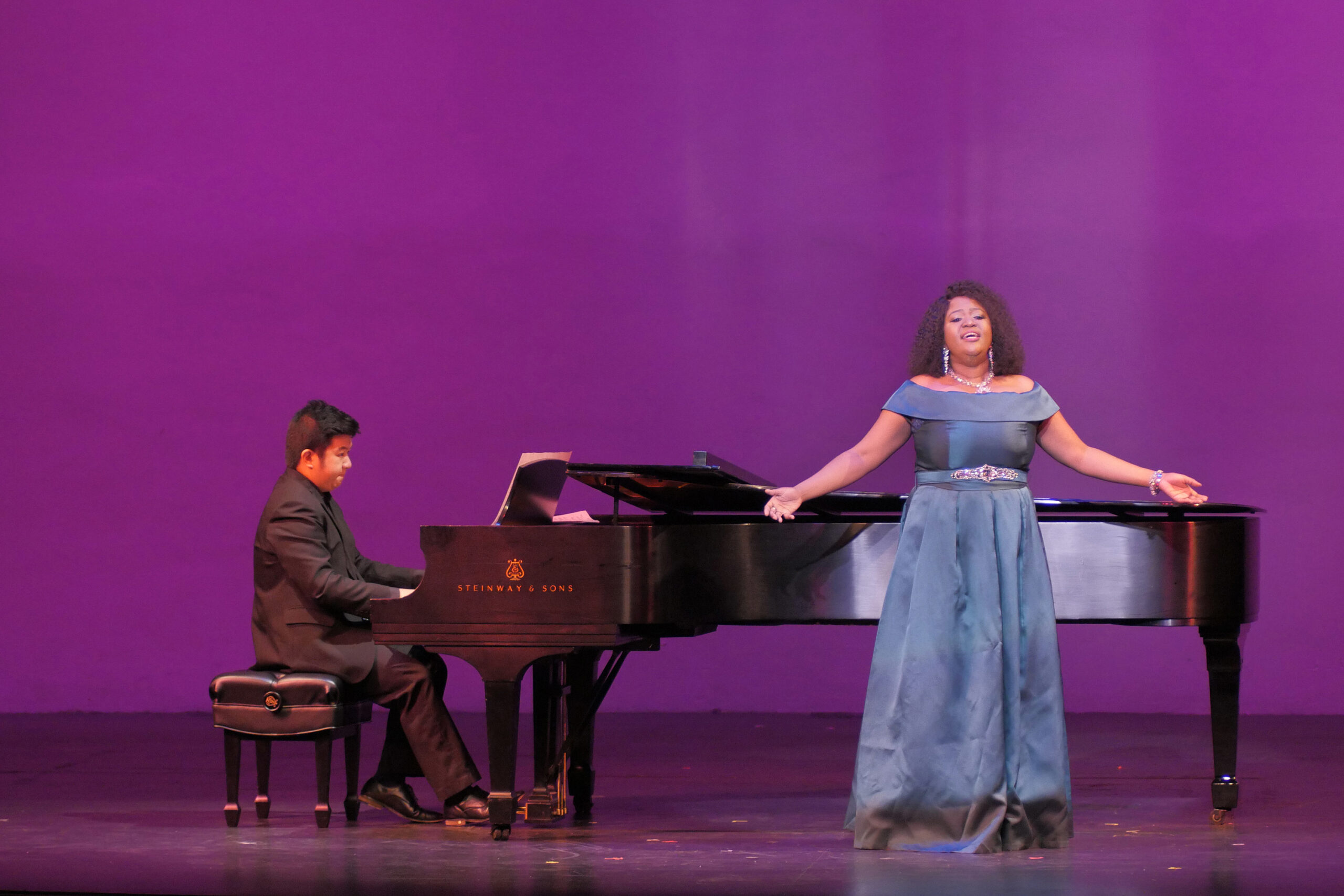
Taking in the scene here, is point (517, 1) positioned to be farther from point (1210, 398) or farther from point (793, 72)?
point (1210, 398)

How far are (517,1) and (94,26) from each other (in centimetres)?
190

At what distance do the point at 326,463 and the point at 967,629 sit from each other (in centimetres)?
172

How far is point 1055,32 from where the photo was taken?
6156mm

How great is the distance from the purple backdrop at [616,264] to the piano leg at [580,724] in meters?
2.28

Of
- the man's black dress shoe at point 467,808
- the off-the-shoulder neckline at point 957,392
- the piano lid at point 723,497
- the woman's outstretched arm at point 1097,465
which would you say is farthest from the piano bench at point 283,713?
the woman's outstretched arm at point 1097,465

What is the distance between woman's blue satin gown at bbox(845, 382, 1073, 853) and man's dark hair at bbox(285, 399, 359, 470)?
1.52 m

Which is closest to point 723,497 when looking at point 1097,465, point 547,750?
point 547,750

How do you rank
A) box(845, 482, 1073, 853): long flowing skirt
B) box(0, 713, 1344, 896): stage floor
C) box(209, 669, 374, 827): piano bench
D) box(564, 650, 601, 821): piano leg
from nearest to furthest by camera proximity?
box(0, 713, 1344, 896): stage floor → box(845, 482, 1073, 853): long flowing skirt → box(209, 669, 374, 827): piano bench → box(564, 650, 601, 821): piano leg

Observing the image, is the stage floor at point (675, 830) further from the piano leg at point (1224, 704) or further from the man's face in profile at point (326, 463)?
the man's face in profile at point (326, 463)

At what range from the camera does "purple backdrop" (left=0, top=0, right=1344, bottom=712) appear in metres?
6.07

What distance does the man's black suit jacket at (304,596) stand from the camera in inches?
145

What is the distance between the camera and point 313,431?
3.81 metres

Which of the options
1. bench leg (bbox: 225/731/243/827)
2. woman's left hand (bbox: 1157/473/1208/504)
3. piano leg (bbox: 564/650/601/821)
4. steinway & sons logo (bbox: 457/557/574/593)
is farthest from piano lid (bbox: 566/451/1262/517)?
bench leg (bbox: 225/731/243/827)

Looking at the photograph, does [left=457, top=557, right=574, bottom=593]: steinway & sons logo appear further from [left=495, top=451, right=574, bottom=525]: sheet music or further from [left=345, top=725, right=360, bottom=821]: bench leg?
[left=345, top=725, right=360, bottom=821]: bench leg
